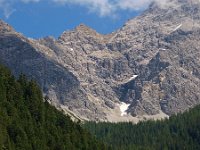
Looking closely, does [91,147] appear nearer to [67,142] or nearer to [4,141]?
[67,142]

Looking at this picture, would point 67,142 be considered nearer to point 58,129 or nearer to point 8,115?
point 58,129

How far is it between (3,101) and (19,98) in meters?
10.1

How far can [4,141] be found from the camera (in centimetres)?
10244

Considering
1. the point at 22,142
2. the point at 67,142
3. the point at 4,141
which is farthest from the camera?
the point at 67,142

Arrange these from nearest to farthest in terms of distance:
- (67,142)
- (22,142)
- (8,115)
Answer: (22,142) < (8,115) < (67,142)

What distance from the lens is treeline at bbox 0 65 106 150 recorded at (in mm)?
110938

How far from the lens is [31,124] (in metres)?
122

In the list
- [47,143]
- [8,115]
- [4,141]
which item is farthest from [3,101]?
[4,141]

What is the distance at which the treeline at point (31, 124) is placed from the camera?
111m

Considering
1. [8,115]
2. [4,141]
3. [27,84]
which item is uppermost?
[27,84]

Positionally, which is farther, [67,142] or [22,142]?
[67,142]

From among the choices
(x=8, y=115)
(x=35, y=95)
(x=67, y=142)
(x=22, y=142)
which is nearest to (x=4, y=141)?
(x=22, y=142)

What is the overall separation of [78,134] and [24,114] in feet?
68.5

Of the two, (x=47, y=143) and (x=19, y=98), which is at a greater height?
(x=19, y=98)
